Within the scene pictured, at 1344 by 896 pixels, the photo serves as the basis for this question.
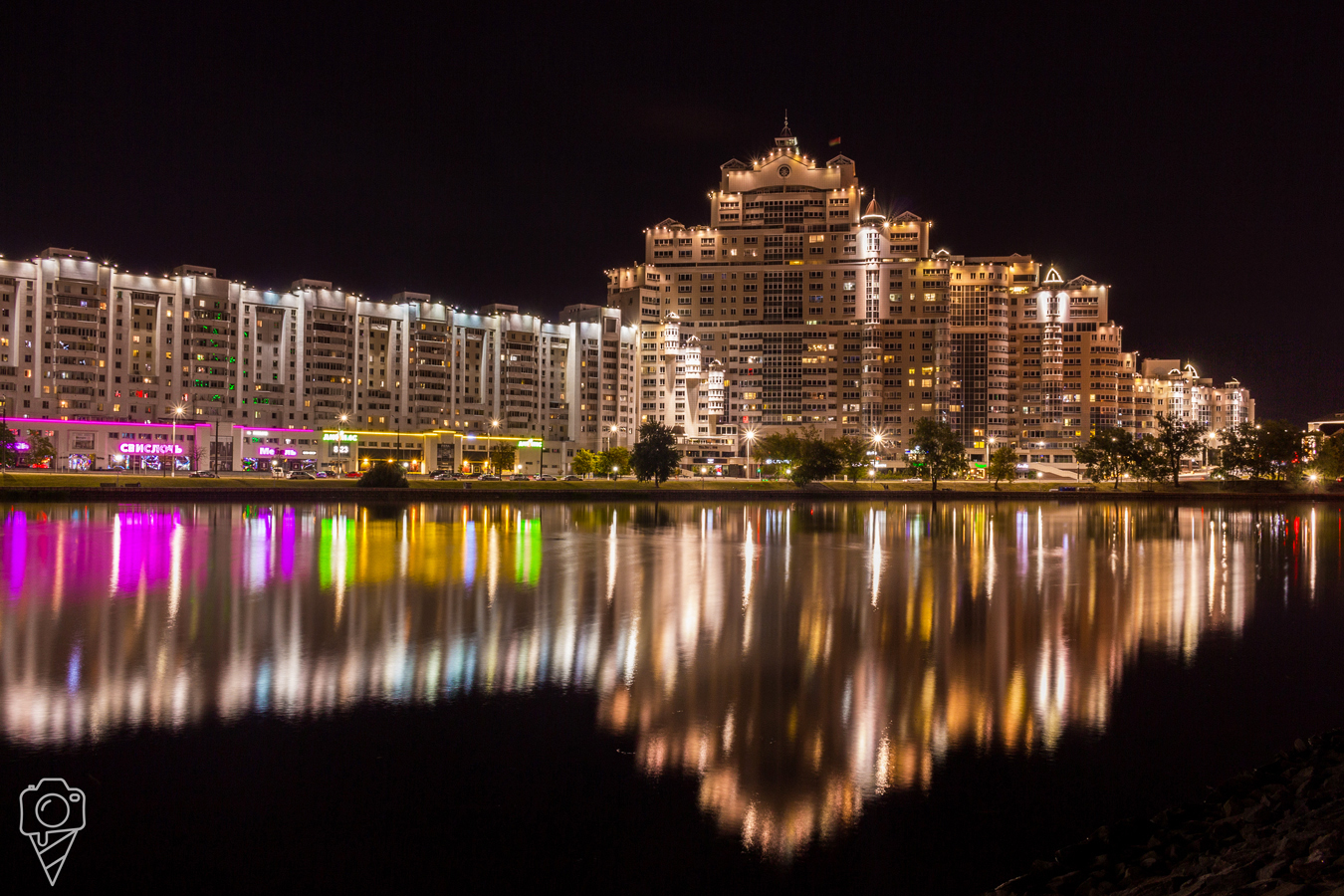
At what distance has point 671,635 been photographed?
1728 cm

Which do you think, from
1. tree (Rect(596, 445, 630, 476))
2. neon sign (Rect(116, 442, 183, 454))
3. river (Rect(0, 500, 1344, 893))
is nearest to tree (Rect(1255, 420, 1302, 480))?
tree (Rect(596, 445, 630, 476))

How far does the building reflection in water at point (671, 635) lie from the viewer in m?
11.0

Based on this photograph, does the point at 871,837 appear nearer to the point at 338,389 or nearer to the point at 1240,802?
the point at 1240,802

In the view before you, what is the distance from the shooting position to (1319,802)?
8.44 metres

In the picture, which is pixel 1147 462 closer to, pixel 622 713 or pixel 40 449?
pixel 622 713

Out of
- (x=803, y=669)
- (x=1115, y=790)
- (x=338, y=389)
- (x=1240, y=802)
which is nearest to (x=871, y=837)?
(x=1115, y=790)

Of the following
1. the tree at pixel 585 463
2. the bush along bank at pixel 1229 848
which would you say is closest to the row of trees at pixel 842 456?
the tree at pixel 585 463

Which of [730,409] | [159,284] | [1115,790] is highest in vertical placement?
[159,284]

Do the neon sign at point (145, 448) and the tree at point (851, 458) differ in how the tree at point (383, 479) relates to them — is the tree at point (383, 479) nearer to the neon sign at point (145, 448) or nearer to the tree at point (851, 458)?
the neon sign at point (145, 448)

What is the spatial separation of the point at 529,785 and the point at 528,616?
31.9 ft

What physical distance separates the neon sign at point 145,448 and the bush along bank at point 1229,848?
112985mm

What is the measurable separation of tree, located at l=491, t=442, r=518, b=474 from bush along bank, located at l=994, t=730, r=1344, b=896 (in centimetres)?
11064

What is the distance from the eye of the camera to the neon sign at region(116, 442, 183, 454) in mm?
101688

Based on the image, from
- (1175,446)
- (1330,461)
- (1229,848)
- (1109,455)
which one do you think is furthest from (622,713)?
(1330,461)
